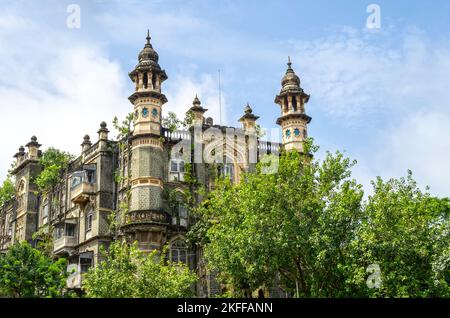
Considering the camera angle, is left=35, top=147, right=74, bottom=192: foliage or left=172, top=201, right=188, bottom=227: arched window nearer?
left=172, top=201, right=188, bottom=227: arched window

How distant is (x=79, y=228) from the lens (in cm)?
4472

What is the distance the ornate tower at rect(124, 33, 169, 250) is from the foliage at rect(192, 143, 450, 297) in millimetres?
6818

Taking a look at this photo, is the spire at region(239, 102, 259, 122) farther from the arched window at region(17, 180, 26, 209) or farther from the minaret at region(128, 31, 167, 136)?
the arched window at region(17, 180, 26, 209)

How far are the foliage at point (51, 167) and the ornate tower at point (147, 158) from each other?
964cm

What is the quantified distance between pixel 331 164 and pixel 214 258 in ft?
24.4

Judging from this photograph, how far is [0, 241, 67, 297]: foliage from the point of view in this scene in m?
29.7

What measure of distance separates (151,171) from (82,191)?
5.63 meters

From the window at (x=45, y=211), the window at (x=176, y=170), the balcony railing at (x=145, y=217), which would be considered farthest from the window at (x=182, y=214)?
the window at (x=45, y=211)

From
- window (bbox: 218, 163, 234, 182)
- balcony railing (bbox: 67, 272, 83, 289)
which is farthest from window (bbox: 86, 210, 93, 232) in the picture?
window (bbox: 218, 163, 234, 182)

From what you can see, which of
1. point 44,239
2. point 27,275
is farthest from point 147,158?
point 44,239

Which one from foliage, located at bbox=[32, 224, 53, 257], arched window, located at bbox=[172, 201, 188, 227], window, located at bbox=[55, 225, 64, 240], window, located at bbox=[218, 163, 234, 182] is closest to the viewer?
arched window, located at bbox=[172, 201, 188, 227]
